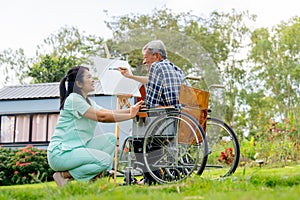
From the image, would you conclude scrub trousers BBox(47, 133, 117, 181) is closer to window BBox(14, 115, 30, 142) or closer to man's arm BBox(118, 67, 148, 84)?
man's arm BBox(118, 67, 148, 84)

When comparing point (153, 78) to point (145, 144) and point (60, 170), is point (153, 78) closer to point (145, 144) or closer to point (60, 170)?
point (145, 144)

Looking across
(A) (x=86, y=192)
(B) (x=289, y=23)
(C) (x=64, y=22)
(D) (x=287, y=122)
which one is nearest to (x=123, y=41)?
(A) (x=86, y=192)

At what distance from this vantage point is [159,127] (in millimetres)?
4344

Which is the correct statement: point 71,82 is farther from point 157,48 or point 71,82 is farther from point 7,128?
point 7,128

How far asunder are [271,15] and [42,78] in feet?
33.1

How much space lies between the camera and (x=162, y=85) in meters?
4.43

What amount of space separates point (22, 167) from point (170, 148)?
19.1 feet

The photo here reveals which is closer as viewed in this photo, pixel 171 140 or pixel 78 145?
pixel 78 145

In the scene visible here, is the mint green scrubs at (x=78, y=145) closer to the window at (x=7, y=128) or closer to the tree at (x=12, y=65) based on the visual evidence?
the window at (x=7, y=128)

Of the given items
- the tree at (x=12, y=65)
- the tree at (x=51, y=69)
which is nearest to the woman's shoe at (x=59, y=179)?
the tree at (x=51, y=69)

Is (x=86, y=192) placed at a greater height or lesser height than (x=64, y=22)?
lesser

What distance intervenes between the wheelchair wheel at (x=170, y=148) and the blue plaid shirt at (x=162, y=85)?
184mm

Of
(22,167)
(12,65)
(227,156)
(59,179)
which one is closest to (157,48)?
(59,179)

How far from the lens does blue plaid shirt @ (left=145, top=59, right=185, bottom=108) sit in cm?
440
